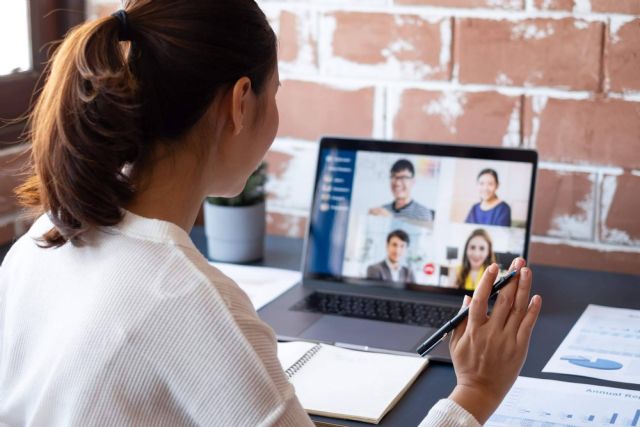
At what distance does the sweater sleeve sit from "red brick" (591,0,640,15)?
0.83m

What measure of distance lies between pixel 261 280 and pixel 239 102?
2.08ft

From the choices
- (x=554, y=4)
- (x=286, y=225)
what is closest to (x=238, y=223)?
(x=286, y=225)

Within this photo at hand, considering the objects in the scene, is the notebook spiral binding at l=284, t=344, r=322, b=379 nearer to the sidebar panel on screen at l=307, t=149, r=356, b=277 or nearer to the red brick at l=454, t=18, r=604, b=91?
the sidebar panel on screen at l=307, t=149, r=356, b=277

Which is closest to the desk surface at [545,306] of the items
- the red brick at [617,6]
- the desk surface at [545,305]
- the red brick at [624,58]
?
the desk surface at [545,305]

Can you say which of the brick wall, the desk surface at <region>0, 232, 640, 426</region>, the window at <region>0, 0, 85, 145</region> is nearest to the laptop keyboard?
the desk surface at <region>0, 232, 640, 426</region>

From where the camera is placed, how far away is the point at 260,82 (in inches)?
41.0

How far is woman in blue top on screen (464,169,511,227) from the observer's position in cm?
151

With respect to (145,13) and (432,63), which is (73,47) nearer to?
(145,13)

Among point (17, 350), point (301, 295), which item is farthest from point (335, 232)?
point (17, 350)

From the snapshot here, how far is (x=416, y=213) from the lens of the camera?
1554 mm

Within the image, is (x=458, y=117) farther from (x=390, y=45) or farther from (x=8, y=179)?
(x=8, y=179)

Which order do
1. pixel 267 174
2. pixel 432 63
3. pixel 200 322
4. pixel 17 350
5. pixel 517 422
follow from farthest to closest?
pixel 267 174 < pixel 432 63 < pixel 517 422 < pixel 17 350 < pixel 200 322

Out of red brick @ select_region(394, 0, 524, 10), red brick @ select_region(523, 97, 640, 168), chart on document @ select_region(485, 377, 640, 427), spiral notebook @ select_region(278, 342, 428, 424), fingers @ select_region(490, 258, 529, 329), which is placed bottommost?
spiral notebook @ select_region(278, 342, 428, 424)

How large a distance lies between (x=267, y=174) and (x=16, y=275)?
2.90 feet
